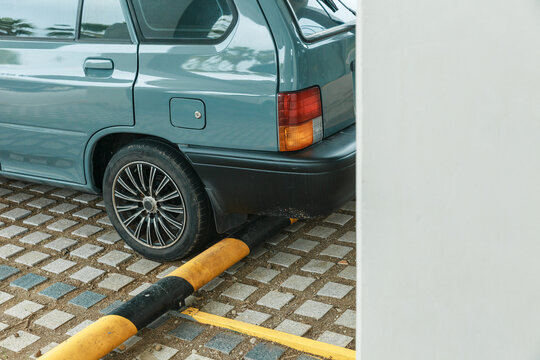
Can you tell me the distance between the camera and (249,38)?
11.5ft

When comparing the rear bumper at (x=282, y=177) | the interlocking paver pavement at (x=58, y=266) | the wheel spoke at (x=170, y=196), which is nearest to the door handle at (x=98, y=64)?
the rear bumper at (x=282, y=177)

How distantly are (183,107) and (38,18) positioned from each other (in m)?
1.39

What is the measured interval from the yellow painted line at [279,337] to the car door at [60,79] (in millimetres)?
1294

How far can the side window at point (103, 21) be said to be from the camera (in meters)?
3.92

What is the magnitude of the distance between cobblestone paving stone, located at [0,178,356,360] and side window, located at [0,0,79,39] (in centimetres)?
142

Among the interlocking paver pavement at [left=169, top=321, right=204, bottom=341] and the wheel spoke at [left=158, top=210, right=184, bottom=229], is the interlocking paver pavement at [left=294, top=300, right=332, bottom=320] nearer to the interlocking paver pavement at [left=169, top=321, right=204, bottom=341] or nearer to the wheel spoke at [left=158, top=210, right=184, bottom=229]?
the interlocking paver pavement at [left=169, top=321, right=204, bottom=341]

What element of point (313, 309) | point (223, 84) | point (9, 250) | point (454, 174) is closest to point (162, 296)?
point (313, 309)

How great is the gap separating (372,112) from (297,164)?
248 centimetres

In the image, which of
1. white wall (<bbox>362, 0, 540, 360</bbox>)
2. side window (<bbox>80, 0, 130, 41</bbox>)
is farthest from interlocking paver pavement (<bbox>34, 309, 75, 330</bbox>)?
white wall (<bbox>362, 0, 540, 360</bbox>)

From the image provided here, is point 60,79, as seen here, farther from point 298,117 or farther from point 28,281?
point 298,117

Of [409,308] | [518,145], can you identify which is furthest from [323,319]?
[518,145]

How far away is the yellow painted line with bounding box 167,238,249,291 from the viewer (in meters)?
3.68

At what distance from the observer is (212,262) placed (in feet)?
12.5

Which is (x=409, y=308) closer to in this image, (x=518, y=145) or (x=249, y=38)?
(x=518, y=145)
